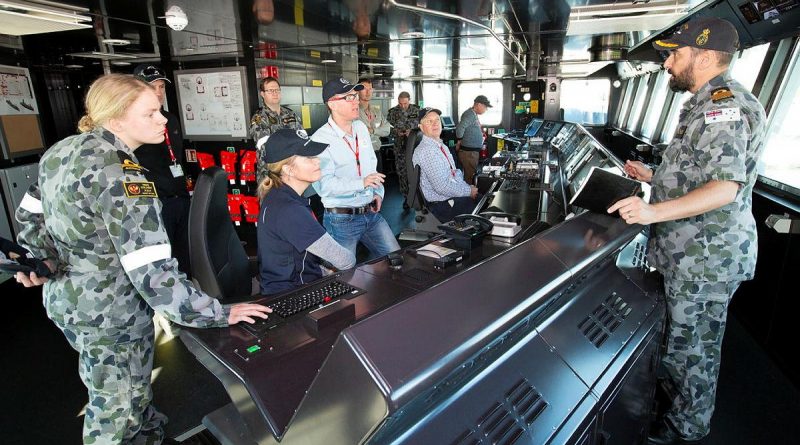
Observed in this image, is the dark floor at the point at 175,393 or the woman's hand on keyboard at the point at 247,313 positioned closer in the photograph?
the woman's hand on keyboard at the point at 247,313

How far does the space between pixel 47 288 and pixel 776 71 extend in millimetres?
5330

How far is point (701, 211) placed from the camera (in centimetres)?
179

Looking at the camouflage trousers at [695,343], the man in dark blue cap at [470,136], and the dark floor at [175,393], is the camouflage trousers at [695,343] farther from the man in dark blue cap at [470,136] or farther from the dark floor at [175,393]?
the man in dark blue cap at [470,136]

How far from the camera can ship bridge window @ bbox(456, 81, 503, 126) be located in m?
14.2

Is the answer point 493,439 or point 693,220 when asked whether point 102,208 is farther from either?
point 693,220

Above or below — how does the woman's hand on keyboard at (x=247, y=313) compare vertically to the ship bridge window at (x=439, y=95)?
below

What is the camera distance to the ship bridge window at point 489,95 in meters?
14.2

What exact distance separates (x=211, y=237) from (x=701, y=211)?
2169mm

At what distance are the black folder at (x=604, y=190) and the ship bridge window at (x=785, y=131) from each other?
2403 millimetres

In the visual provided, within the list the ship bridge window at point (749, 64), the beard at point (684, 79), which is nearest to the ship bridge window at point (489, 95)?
the ship bridge window at point (749, 64)

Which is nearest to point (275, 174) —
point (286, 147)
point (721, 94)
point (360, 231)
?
point (286, 147)

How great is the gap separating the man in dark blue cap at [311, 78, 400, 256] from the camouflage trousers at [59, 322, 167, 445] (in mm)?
1430

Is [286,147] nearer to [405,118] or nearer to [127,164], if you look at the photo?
[127,164]

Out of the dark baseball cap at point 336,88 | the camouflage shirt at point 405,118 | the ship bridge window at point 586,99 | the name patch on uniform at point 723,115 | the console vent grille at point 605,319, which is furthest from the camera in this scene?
the ship bridge window at point 586,99
